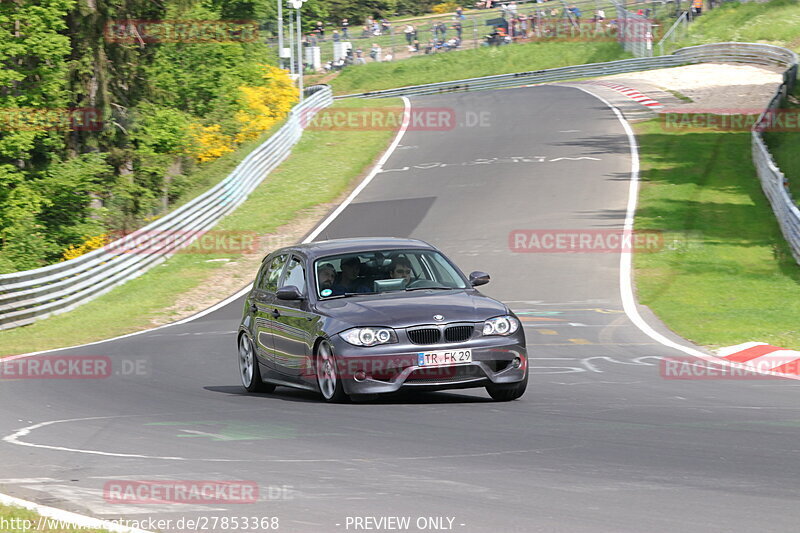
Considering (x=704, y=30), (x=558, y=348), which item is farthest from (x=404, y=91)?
(x=558, y=348)

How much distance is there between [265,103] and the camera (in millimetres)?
57406

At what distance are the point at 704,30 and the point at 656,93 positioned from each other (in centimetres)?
1835

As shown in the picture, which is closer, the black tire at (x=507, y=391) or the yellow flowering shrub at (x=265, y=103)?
the black tire at (x=507, y=391)

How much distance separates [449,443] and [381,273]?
11.7 feet

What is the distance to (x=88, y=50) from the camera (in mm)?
41875

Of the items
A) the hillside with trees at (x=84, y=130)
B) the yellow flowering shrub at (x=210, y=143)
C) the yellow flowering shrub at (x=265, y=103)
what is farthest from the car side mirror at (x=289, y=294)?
the yellow flowering shrub at (x=265, y=103)

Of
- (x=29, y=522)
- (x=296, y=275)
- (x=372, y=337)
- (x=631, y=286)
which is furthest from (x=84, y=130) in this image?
(x=29, y=522)

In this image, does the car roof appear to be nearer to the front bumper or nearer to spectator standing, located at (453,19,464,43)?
the front bumper

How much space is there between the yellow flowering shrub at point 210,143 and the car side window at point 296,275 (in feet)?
135

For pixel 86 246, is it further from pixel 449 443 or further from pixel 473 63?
pixel 473 63

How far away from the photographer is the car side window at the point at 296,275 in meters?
12.4

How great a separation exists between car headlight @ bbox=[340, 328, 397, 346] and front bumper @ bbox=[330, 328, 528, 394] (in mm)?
52

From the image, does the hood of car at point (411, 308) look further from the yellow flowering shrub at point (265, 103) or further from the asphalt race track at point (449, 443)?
the yellow flowering shrub at point (265, 103)

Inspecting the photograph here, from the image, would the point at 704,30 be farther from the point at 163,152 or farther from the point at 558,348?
the point at 558,348
